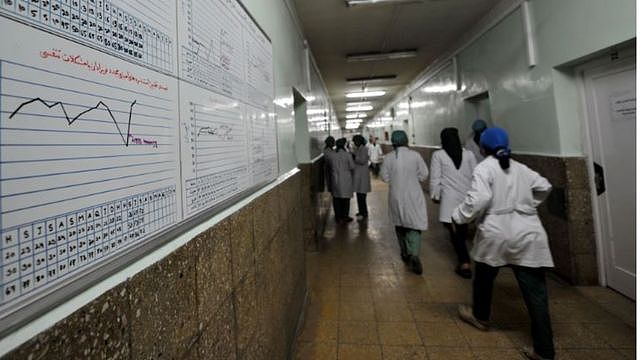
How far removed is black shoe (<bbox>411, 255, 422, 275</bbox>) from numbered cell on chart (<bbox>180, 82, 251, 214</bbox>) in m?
2.47

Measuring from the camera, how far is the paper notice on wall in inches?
91.7

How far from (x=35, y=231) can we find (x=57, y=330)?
0.51ft

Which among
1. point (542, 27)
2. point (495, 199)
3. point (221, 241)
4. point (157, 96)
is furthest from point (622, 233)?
point (157, 96)

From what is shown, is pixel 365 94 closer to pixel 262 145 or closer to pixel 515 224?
pixel 515 224

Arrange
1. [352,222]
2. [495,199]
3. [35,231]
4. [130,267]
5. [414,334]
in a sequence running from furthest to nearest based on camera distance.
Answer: [352,222] < [414,334] < [495,199] < [130,267] < [35,231]

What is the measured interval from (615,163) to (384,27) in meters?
3.09

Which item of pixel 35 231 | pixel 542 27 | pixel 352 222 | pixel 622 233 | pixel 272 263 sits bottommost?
pixel 352 222

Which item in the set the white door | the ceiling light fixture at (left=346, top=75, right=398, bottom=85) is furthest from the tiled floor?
the ceiling light fixture at (left=346, top=75, right=398, bottom=85)

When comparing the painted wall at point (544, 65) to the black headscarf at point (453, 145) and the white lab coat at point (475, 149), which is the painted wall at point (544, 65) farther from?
the black headscarf at point (453, 145)

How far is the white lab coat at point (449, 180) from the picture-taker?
9.76 ft

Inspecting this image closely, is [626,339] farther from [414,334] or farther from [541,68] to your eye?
[541,68]

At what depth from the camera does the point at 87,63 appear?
1.81 feet

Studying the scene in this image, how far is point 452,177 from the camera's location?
2.99 meters

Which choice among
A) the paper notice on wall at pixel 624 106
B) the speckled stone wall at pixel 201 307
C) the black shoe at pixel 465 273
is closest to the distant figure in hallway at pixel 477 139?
the paper notice on wall at pixel 624 106
